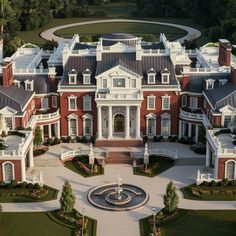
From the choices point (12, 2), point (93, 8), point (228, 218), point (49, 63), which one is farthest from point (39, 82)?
point (93, 8)

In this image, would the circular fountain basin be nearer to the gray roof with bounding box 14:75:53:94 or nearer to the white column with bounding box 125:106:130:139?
the white column with bounding box 125:106:130:139

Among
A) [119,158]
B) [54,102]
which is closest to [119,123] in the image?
[119,158]

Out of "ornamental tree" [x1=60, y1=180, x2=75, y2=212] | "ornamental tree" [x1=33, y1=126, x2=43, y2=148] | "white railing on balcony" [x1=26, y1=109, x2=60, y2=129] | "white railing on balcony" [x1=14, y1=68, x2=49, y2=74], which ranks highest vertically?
"white railing on balcony" [x1=14, y1=68, x2=49, y2=74]

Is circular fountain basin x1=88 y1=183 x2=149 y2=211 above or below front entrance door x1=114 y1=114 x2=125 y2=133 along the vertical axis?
below

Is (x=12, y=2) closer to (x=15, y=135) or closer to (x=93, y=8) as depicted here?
(x=93, y=8)

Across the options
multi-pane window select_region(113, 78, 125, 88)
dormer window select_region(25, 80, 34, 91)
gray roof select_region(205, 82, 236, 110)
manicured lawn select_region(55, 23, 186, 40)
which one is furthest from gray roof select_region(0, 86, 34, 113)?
manicured lawn select_region(55, 23, 186, 40)

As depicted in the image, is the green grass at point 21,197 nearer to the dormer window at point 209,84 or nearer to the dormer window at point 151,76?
the dormer window at point 151,76

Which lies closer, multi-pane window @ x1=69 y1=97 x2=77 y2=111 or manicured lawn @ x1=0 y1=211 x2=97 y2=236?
manicured lawn @ x1=0 y1=211 x2=97 y2=236
